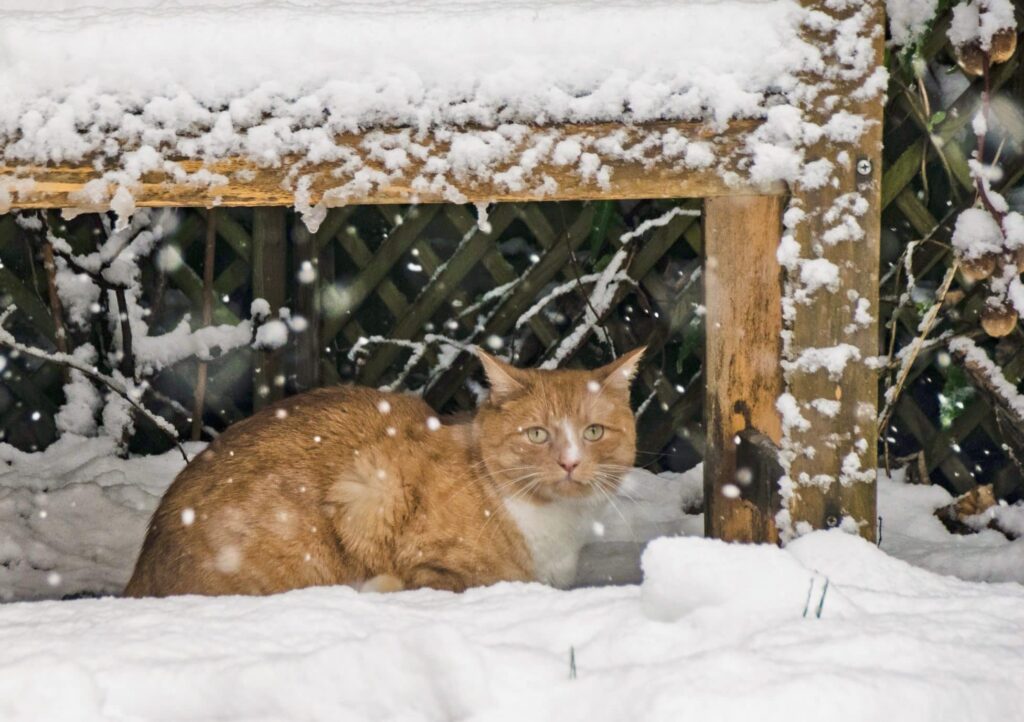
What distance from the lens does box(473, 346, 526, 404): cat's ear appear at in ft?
8.27

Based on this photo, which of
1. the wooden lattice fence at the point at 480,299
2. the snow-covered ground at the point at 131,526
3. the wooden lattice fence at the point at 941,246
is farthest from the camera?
the wooden lattice fence at the point at 480,299

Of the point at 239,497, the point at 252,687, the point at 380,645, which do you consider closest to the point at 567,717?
the point at 380,645

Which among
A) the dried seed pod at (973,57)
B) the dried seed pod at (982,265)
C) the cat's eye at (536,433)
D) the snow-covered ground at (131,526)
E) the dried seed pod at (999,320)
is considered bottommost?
the snow-covered ground at (131,526)

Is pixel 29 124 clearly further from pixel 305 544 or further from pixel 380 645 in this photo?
pixel 380 645

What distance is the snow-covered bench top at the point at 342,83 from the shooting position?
1907 millimetres

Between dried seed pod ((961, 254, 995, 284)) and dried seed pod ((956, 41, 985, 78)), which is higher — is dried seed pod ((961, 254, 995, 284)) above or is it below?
below

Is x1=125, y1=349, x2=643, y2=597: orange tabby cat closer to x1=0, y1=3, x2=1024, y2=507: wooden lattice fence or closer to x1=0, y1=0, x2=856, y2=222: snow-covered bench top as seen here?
x1=0, y1=0, x2=856, y2=222: snow-covered bench top

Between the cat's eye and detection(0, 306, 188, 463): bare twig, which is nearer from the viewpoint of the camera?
the cat's eye

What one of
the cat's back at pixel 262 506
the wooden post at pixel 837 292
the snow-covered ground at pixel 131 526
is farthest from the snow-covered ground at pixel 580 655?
the snow-covered ground at pixel 131 526

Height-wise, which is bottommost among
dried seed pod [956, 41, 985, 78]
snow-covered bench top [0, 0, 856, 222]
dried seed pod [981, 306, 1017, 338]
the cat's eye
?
the cat's eye

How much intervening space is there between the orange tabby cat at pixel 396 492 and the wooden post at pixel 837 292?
55cm

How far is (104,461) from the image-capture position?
132 inches

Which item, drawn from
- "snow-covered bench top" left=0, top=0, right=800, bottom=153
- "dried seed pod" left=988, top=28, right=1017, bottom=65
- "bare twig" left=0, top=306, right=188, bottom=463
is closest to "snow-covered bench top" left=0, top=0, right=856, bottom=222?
"snow-covered bench top" left=0, top=0, right=800, bottom=153

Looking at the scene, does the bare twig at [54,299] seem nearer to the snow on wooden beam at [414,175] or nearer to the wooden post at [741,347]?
the snow on wooden beam at [414,175]
